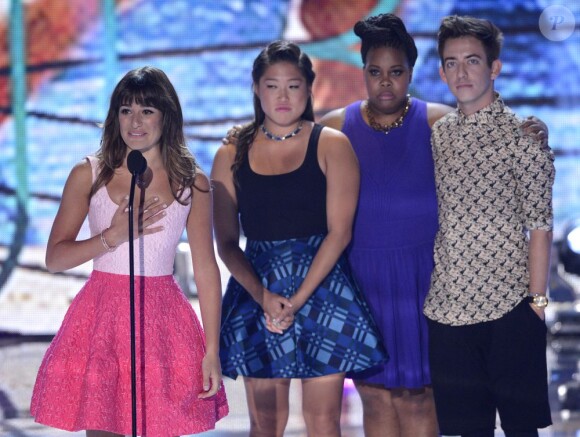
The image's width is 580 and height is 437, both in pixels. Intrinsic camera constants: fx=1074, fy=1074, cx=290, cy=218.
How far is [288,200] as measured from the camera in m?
3.17

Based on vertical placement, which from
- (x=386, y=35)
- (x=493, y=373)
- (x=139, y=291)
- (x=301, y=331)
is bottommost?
(x=493, y=373)

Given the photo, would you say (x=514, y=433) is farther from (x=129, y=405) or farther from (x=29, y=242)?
(x=29, y=242)

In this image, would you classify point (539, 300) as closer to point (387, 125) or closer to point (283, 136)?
point (387, 125)

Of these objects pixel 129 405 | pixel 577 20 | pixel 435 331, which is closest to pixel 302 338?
pixel 435 331

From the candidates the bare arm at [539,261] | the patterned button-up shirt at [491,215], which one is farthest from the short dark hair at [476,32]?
the bare arm at [539,261]

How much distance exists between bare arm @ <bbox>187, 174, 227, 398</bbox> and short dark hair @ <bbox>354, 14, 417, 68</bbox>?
2.54ft

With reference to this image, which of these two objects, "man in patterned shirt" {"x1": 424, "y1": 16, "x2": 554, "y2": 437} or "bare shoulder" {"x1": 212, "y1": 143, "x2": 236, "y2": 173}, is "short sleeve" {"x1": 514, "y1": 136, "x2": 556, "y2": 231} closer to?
"man in patterned shirt" {"x1": 424, "y1": 16, "x2": 554, "y2": 437}

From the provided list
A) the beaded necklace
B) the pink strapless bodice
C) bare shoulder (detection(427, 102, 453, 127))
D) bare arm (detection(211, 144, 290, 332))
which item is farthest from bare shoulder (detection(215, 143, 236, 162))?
bare shoulder (detection(427, 102, 453, 127))

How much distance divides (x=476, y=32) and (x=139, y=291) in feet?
3.98

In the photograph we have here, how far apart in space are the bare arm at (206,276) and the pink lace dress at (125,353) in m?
0.03

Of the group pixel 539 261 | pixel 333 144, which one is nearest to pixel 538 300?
pixel 539 261

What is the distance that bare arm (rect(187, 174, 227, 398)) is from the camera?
9.27ft

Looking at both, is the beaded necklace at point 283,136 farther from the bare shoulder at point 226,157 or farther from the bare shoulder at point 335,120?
the bare shoulder at point 335,120

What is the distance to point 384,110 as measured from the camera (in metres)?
3.38
